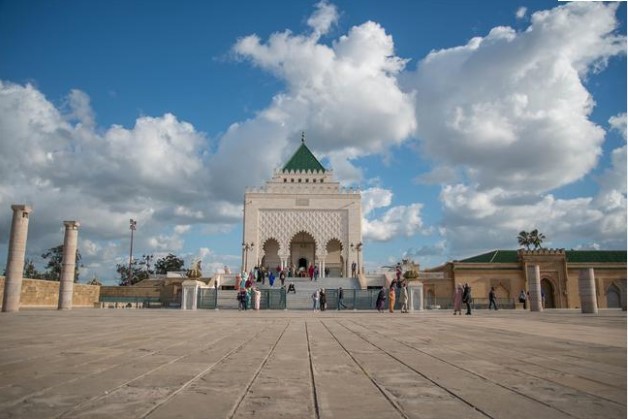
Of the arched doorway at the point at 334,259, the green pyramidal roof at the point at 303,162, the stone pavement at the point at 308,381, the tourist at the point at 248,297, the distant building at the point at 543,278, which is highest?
the green pyramidal roof at the point at 303,162

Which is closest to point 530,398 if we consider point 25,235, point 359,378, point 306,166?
point 359,378

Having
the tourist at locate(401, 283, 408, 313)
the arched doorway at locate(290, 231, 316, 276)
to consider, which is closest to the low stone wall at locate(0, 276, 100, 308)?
the tourist at locate(401, 283, 408, 313)

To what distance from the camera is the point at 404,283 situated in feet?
66.7

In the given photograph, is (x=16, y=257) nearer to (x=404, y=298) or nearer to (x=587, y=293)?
(x=404, y=298)

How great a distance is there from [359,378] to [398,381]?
28cm

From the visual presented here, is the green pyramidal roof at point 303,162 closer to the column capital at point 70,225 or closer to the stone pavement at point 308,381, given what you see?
the column capital at point 70,225

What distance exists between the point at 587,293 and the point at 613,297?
19.4m

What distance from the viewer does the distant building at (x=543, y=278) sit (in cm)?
3378

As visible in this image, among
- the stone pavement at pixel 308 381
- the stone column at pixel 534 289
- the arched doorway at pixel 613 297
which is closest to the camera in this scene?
the stone pavement at pixel 308 381

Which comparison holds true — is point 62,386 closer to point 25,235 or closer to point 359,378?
point 359,378

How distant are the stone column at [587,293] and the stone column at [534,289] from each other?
90.0 inches

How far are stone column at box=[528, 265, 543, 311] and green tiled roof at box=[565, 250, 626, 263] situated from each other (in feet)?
57.7

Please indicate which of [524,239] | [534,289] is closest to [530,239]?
[524,239]

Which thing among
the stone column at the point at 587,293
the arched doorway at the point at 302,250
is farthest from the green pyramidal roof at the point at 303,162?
the stone column at the point at 587,293
